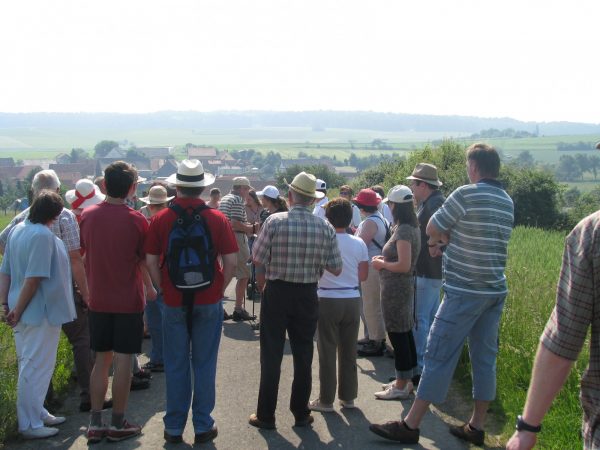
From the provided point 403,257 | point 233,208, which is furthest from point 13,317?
point 233,208

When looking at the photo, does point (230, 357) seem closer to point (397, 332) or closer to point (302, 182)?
point (397, 332)

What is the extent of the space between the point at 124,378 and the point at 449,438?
2563mm

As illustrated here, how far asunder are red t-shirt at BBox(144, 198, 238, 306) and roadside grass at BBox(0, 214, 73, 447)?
4.84 ft

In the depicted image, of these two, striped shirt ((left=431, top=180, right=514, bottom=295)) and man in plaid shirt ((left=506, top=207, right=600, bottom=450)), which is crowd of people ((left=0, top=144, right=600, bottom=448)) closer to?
striped shirt ((left=431, top=180, right=514, bottom=295))

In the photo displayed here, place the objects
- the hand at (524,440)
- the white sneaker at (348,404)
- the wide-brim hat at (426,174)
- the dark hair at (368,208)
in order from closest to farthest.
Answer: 1. the hand at (524,440)
2. the white sneaker at (348,404)
3. the wide-brim hat at (426,174)
4. the dark hair at (368,208)

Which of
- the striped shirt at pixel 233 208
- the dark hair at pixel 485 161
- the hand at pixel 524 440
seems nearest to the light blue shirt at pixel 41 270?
the dark hair at pixel 485 161

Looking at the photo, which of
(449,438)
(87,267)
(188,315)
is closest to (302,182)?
(188,315)

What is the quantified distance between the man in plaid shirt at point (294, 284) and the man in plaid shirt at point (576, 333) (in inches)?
123

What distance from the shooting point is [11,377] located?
234 inches

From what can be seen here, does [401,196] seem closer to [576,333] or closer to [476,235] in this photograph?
[476,235]

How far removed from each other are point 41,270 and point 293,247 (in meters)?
1.92

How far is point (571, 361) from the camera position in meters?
2.59

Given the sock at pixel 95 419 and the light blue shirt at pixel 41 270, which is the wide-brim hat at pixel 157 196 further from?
the sock at pixel 95 419

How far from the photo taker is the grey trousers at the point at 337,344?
618 centimetres
